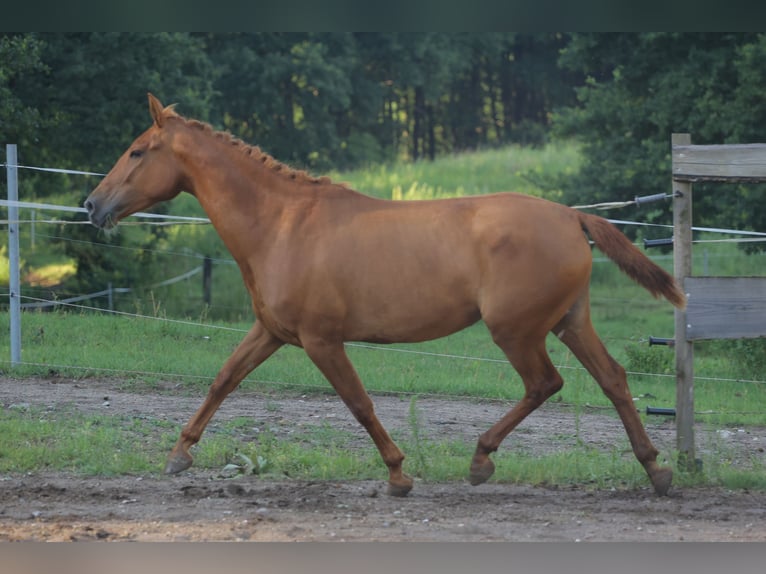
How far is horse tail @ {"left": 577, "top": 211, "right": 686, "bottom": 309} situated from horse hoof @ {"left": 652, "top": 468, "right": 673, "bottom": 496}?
926 millimetres

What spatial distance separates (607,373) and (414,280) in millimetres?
1228

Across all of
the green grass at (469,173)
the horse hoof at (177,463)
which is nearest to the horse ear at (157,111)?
the horse hoof at (177,463)

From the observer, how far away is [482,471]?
19.8 ft

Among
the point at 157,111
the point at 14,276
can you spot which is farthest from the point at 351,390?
the point at 14,276

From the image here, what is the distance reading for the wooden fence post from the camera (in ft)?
20.8

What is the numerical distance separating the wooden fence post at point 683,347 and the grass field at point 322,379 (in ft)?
0.69

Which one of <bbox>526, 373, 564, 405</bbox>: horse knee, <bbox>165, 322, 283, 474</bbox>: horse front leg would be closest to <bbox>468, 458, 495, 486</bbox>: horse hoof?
<bbox>526, 373, 564, 405</bbox>: horse knee

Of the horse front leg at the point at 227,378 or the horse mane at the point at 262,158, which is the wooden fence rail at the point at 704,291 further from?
the horse front leg at the point at 227,378

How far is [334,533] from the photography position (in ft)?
17.0

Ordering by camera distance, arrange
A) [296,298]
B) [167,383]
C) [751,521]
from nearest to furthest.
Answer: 1. [751,521]
2. [296,298]
3. [167,383]

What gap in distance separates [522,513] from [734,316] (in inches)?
69.9

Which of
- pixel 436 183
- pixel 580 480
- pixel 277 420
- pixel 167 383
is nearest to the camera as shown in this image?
pixel 580 480
